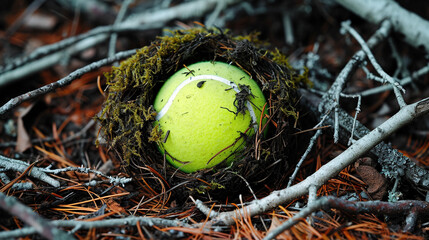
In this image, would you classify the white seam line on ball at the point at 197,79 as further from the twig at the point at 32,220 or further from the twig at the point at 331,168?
the twig at the point at 32,220

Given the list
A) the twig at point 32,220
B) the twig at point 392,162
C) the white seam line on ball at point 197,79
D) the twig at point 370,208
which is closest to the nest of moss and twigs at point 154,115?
the white seam line on ball at point 197,79

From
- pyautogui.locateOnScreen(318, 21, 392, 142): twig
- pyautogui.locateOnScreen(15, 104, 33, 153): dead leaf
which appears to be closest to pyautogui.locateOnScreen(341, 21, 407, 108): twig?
pyautogui.locateOnScreen(318, 21, 392, 142): twig

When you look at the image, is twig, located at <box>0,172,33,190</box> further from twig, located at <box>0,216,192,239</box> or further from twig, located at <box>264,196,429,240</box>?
twig, located at <box>264,196,429,240</box>

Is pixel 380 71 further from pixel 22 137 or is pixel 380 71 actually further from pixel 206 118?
pixel 22 137

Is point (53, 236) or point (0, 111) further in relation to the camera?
point (0, 111)

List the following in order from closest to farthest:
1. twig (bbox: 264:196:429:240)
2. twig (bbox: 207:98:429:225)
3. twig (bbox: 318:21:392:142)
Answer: twig (bbox: 264:196:429:240) → twig (bbox: 207:98:429:225) → twig (bbox: 318:21:392:142)

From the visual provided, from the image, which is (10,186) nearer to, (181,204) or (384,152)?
(181,204)

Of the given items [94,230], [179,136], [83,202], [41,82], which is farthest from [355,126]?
[41,82]
